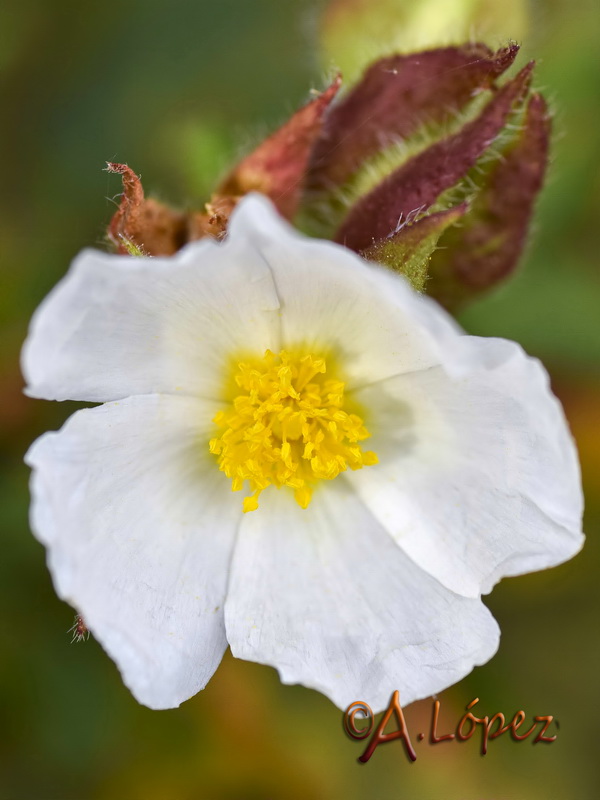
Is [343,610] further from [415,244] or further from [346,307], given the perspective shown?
[415,244]

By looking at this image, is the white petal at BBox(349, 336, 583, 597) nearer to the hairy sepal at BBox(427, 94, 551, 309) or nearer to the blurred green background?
the hairy sepal at BBox(427, 94, 551, 309)

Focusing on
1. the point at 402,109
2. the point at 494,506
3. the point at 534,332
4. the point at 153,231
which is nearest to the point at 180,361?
the point at 153,231

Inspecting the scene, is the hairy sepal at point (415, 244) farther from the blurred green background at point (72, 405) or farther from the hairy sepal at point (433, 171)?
the blurred green background at point (72, 405)

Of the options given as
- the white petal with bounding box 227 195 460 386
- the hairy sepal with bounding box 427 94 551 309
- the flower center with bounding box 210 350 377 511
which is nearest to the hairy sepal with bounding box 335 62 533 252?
the hairy sepal with bounding box 427 94 551 309

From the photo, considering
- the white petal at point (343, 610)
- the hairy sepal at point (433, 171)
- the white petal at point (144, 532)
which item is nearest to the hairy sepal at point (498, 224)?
the hairy sepal at point (433, 171)

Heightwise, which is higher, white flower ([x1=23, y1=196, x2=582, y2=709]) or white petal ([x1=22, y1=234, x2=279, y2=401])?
white petal ([x1=22, y1=234, x2=279, y2=401])

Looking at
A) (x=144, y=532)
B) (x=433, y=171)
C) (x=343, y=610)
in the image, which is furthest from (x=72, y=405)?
(x=433, y=171)
